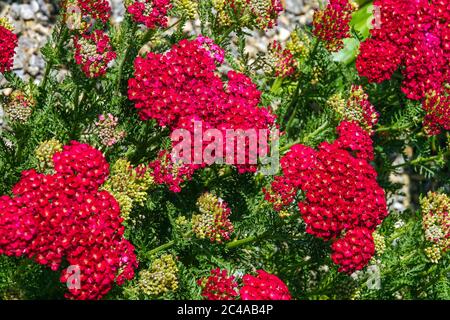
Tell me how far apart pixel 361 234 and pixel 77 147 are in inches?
52.4

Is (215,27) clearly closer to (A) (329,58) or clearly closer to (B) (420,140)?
(A) (329,58)

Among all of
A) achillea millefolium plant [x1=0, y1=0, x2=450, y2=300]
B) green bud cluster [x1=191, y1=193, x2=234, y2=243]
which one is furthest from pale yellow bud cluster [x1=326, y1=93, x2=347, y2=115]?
green bud cluster [x1=191, y1=193, x2=234, y2=243]

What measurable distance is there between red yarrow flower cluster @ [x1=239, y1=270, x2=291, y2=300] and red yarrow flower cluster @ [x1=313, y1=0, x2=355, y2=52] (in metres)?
A: 1.41

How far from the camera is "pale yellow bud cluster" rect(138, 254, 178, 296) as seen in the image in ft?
10.0

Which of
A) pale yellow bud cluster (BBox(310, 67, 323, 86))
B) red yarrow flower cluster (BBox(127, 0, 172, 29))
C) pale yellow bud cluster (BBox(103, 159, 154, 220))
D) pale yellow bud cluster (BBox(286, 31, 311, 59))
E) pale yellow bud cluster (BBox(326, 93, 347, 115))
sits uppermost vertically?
pale yellow bud cluster (BBox(286, 31, 311, 59))

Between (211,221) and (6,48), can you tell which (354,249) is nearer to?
(211,221)

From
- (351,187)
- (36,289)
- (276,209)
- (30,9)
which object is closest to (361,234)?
(351,187)

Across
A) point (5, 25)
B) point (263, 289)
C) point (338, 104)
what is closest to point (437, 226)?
point (338, 104)

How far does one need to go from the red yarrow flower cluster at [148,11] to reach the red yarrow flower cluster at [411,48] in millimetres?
1222

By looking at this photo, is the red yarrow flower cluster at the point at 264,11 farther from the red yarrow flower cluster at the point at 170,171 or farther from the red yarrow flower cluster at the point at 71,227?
the red yarrow flower cluster at the point at 71,227

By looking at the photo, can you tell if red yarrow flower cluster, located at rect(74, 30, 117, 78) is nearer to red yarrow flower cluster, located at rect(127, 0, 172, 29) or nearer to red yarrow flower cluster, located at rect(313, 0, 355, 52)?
red yarrow flower cluster, located at rect(127, 0, 172, 29)

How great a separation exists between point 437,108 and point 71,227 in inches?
84.7

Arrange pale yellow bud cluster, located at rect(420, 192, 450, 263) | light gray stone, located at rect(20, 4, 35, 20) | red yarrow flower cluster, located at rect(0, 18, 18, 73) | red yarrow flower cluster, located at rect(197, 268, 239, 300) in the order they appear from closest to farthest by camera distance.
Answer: red yarrow flower cluster, located at rect(197, 268, 239, 300) → red yarrow flower cluster, located at rect(0, 18, 18, 73) → pale yellow bud cluster, located at rect(420, 192, 450, 263) → light gray stone, located at rect(20, 4, 35, 20)
